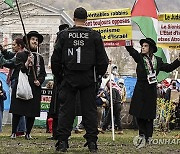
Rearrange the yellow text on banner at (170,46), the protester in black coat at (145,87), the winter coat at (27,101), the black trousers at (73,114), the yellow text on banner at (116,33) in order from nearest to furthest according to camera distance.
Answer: the black trousers at (73,114) < the protester in black coat at (145,87) < the winter coat at (27,101) < the yellow text on banner at (116,33) < the yellow text on banner at (170,46)

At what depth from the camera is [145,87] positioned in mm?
9492

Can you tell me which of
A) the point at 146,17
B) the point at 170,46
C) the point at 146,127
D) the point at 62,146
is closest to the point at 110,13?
the point at 146,17

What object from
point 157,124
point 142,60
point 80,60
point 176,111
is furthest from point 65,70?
point 176,111

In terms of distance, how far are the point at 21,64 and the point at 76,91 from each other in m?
2.67

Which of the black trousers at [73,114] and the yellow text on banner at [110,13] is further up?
the yellow text on banner at [110,13]

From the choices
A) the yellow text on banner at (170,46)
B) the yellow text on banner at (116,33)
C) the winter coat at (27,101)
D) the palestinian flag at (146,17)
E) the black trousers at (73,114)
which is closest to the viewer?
the black trousers at (73,114)

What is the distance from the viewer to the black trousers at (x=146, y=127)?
31.3 ft

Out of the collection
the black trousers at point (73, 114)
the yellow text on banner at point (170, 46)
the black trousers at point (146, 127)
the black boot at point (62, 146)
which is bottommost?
the black boot at point (62, 146)

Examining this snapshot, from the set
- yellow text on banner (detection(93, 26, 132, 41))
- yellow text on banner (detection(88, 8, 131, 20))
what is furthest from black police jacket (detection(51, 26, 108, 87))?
yellow text on banner (detection(88, 8, 131, 20))

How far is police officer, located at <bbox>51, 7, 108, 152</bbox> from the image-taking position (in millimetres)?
7531

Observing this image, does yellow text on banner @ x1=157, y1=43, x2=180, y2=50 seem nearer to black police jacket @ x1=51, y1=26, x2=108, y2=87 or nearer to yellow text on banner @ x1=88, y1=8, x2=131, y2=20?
yellow text on banner @ x1=88, y1=8, x2=131, y2=20

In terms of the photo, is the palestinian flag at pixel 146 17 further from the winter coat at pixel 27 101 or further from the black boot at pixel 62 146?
the black boot at pixel 62 146

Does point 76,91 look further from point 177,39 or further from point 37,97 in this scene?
point 177,39

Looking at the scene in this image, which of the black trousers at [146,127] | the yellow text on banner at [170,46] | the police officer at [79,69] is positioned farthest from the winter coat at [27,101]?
the yellow text on banner at [170,46]
